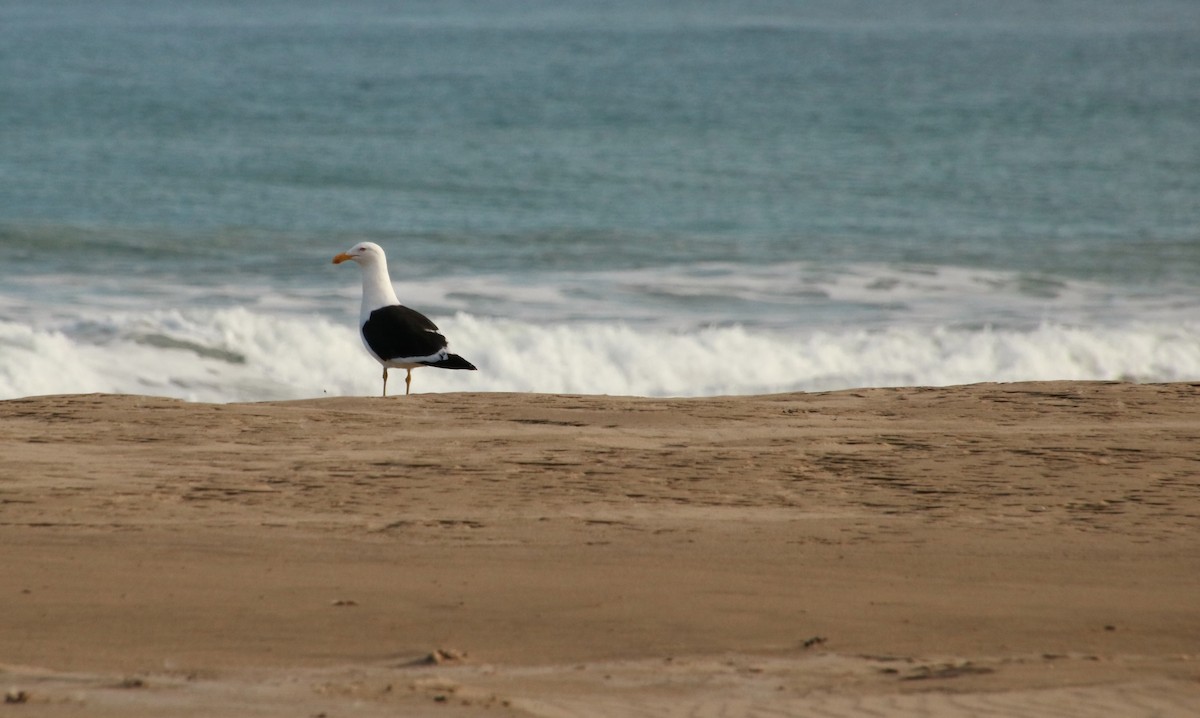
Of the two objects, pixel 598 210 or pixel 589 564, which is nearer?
pixel 589 564

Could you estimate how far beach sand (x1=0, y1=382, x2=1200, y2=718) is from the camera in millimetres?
3955

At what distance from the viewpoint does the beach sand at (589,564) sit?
3.96m

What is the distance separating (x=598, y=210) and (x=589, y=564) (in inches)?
645

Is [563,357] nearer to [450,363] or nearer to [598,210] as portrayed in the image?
[450,363]

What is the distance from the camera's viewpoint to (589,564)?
4879 millimetres

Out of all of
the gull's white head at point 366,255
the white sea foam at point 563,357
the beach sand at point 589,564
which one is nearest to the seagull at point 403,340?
the gull's white head at point 366,255

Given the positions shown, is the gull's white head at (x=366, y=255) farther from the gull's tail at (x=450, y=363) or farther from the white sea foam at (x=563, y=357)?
the white sea foam at (x=563, y=357)

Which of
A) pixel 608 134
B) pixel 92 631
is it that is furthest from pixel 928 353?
pixel 608 134

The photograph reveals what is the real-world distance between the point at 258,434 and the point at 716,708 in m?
3.32

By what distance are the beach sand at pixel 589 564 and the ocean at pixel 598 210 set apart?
4.76m

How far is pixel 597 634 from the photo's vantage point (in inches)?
171

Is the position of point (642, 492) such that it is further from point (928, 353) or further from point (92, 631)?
point (928, 353)

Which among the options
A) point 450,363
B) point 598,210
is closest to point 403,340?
point 450,363

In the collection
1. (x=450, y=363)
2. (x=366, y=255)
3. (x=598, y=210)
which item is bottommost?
(x=450, y=363)
